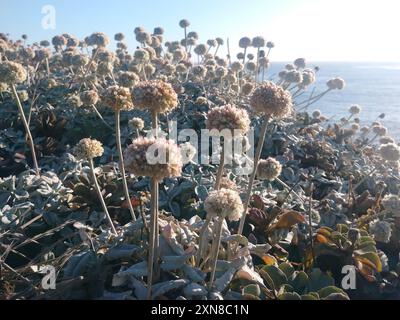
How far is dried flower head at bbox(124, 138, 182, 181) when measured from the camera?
1609 mm

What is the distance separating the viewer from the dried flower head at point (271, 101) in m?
2.21

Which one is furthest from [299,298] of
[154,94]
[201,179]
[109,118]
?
[109,118]

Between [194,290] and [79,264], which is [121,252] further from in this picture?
[194,290]

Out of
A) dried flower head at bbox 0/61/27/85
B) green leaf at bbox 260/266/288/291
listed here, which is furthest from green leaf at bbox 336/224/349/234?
dried flower head at bbox 0/61/27/85

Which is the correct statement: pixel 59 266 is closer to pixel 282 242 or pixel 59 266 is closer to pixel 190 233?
pixel 190 233

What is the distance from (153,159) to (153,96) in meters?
0.63

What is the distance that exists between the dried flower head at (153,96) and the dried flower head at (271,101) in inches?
17.2

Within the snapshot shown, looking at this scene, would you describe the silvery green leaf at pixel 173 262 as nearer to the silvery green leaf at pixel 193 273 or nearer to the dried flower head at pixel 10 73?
the silvery green leaf at pixel 193 273

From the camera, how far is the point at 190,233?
2396 mm

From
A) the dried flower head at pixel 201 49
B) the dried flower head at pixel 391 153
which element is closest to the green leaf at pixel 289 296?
the dried flower head at pixel 391 153

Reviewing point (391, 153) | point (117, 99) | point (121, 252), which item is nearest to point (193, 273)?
point (121, 252)
